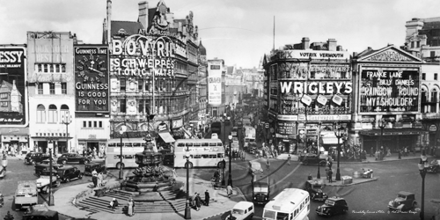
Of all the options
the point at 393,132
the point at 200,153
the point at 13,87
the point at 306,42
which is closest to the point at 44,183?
the point at 200,153

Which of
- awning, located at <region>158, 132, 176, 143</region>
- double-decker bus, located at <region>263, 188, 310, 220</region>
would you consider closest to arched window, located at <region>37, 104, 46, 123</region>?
awning, located at <region>158, 132, 176, 143</region>

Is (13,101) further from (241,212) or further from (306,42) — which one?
(241,212)

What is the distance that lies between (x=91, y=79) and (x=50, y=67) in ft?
17.3

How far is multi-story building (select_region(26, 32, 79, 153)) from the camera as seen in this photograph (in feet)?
186

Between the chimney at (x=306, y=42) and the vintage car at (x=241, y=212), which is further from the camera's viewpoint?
the chimney at (x=306, y=42)

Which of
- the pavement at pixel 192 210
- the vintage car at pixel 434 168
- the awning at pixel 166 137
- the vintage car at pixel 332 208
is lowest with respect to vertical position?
the pavement at pixel 192 210

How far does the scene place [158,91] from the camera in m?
58.9

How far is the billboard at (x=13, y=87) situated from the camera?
56.7 metres

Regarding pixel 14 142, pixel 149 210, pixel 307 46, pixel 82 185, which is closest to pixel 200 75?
pixel 307 46

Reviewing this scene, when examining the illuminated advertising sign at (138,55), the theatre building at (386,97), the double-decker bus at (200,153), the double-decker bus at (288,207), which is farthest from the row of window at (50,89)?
the double-decker bus at (288,207)

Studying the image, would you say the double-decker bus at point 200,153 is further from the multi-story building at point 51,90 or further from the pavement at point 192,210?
the multi-story building at point 51,90

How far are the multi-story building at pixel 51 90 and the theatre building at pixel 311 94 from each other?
88.3ft

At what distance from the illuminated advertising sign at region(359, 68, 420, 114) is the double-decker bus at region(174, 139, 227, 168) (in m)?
23.0

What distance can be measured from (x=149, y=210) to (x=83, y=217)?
14.3 ft
